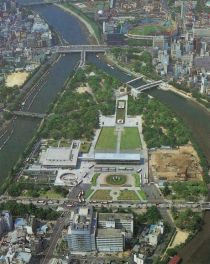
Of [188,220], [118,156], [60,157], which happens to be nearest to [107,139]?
[118,156]

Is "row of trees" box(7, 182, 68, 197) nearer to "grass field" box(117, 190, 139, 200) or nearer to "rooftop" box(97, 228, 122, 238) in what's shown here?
"grass field" box(117, 190, 139, 200)

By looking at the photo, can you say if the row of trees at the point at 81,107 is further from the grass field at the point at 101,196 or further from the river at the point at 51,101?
the grass field at the point at 101,196

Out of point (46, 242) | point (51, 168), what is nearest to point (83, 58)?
point (51, 168)

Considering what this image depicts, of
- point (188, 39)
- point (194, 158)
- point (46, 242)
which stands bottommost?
point (46, 242)

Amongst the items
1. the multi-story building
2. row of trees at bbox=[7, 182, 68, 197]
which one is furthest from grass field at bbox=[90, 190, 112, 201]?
the multi-story building

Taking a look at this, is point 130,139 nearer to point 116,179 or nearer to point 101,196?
point 116,179

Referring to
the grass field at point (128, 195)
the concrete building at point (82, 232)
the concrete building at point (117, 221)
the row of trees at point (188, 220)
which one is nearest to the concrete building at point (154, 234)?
the concrete building at point (117, 221)

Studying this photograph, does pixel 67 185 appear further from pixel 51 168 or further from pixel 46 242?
pixel 46 242
